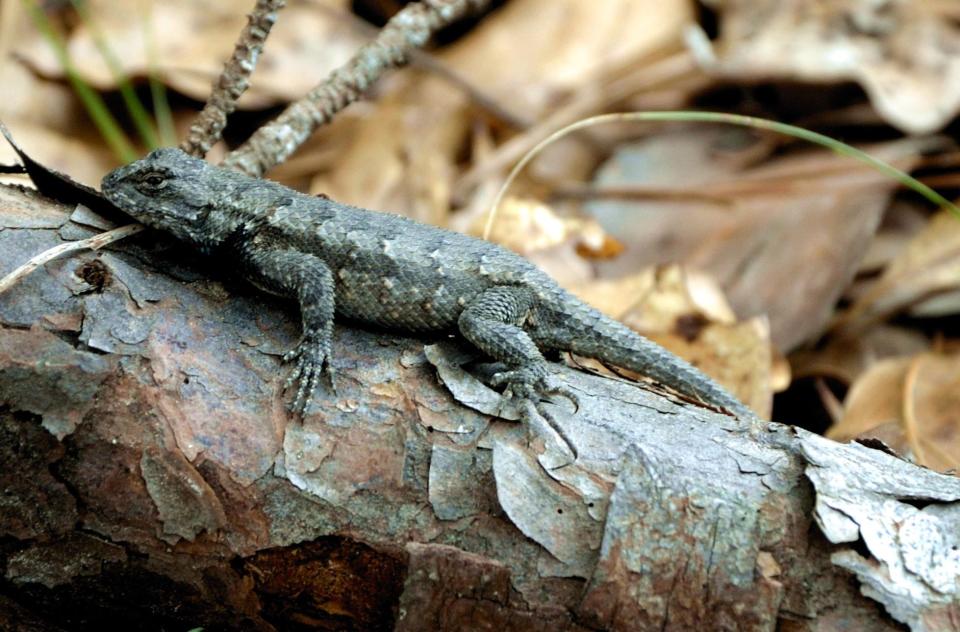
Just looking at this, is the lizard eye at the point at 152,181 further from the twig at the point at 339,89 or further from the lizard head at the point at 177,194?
the twig at the point at 339,89

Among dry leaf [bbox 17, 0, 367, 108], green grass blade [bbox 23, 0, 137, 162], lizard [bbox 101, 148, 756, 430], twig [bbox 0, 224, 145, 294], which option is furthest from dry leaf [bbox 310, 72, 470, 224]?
twig [bbox 0, 224, 145, 294]

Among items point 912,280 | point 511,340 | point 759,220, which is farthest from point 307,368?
point 912,280

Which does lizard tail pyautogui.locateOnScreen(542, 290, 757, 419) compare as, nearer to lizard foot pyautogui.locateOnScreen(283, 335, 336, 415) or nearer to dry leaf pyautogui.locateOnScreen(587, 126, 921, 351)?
lizard foot pyautogui.locateOnScreen(283, 335, 336, 415)

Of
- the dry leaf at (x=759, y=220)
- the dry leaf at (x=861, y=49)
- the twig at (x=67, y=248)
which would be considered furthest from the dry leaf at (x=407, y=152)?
the twig at (x=67, y=248)

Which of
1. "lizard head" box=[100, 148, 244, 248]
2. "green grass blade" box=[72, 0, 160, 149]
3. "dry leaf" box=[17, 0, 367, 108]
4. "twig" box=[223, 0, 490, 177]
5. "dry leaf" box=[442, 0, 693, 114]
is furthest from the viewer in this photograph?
"dry leaf" box=[442, 0, 693, 114]

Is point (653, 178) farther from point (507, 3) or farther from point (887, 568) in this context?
point (887, 568)
